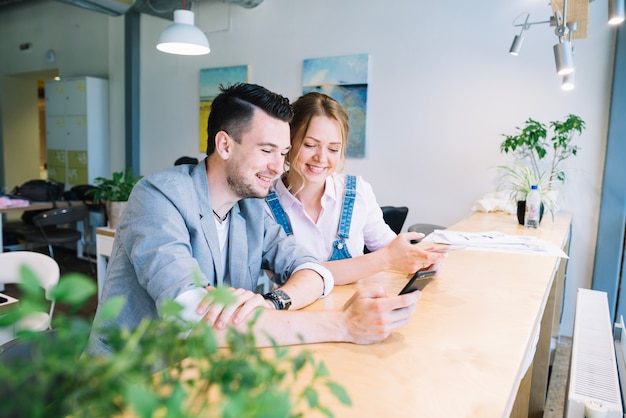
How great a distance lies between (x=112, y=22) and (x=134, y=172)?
208 cm

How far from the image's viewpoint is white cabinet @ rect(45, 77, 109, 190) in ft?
20.8

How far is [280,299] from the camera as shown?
129 cm

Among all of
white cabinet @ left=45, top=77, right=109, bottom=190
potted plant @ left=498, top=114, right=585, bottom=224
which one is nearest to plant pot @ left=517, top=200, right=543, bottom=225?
potted plant @ left=498, top=114, right=585, bottom=224

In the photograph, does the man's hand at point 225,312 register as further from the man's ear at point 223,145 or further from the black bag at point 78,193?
the black bag at point 78,193

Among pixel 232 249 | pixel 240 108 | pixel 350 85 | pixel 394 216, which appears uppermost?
pixel 350 85

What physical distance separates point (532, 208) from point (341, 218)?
1431mm

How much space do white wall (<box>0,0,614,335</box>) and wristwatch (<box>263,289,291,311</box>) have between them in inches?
126

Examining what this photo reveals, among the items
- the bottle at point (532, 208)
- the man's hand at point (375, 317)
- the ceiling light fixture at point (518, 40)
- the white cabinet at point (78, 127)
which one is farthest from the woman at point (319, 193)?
the white cabinet at point (78, 127)

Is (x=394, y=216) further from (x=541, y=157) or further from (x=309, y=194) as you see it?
(x=309, y=194)

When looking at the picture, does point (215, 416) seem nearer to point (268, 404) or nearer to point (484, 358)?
point (268, 404)

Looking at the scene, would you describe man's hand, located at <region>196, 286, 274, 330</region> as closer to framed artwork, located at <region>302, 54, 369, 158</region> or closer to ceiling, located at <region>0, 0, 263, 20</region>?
framed artwork, located at <region>302, 54, 369, 158</region>

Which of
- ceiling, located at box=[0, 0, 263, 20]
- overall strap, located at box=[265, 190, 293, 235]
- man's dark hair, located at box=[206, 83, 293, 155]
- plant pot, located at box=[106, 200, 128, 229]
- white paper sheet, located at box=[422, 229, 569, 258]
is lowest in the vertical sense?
plant pot, located at box=[106, 200, 128, 229]

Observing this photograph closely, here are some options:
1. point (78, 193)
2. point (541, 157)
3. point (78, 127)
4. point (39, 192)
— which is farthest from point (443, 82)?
point (78, 127)

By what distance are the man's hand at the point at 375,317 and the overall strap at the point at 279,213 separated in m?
0.89
